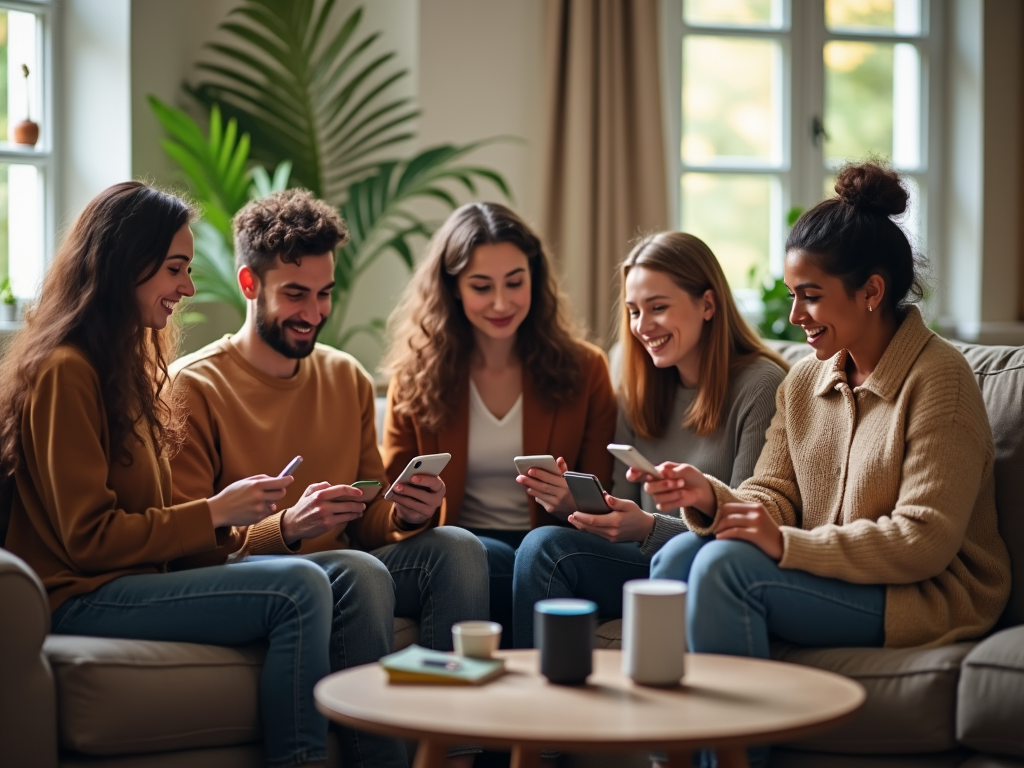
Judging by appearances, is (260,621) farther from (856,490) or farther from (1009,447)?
(1009,447)

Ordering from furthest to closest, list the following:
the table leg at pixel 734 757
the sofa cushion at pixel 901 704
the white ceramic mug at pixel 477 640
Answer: the sofa cushion at pixel 901 704 → the white ceramic mug at pixel 477 640 → the table leg at pixel 734 757

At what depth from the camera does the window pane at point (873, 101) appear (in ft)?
15.8

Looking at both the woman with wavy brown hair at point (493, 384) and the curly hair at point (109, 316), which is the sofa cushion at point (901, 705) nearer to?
the woman with wavy brown hair at point (493, 384)

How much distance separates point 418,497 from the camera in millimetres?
2441

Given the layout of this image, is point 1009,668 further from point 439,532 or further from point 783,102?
point 783,102

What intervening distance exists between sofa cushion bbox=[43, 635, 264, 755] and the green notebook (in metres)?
0.50

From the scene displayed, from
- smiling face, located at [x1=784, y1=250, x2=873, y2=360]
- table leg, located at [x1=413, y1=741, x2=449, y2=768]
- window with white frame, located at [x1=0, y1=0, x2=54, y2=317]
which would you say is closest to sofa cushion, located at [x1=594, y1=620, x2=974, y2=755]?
smiling face, located at [x1=784, y1=250, x2=873, y2=360]

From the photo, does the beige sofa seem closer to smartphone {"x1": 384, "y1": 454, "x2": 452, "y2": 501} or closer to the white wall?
smartphone {"x1": 384, "y1": 454, "x2": 452, "y2": 501}

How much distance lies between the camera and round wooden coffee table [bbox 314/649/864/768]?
1.40 meters

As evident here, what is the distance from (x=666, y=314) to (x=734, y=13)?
2569 millimetres

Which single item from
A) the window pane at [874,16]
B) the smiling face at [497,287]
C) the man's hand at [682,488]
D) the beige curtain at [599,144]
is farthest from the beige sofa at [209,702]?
the window pane at [874,16]

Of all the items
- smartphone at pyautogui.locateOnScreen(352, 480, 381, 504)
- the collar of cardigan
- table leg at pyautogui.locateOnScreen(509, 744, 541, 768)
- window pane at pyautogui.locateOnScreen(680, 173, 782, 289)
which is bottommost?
table leg at pyautogui.locateOnScreen(509, 744, 541, 768)

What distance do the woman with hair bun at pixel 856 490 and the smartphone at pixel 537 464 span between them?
0.28 m

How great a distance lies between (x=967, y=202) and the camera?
15.6 feet
